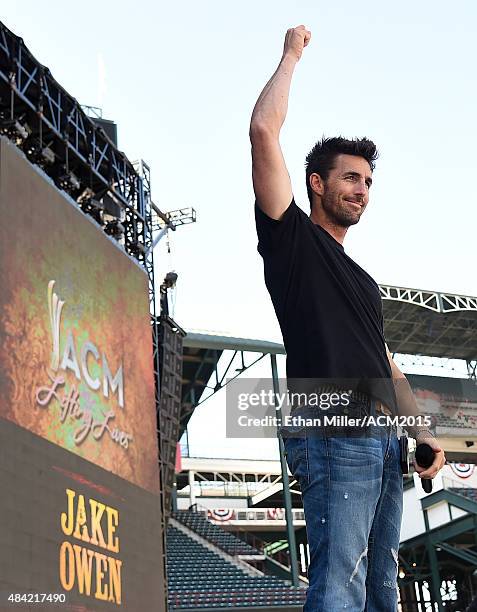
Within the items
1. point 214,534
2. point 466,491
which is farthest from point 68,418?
point 466,491

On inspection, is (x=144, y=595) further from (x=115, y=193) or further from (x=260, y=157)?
(x=260, y=157)

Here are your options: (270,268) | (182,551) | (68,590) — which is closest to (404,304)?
(182,551)

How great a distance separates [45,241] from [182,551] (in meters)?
15.6

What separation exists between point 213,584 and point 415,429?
65.0 ft

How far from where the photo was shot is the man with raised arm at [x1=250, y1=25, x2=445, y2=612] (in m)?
1.69

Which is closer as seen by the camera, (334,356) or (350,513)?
(350,513)

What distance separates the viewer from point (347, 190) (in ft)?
6.70

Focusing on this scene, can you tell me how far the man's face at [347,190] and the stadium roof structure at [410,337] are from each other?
20.2 meters

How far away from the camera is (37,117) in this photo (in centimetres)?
1183

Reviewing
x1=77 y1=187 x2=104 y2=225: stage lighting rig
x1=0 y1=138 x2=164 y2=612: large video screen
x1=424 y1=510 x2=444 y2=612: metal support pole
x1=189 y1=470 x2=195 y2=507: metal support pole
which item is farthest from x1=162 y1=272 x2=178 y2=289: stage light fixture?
x1=189 y1=470 x2=195 y2=507: metal support pole

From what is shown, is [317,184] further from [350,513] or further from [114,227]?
[114,227]

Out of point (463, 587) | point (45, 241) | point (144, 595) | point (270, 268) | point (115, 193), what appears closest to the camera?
point (270, 268)

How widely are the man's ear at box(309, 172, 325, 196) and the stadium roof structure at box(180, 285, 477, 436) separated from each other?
66.3 ft

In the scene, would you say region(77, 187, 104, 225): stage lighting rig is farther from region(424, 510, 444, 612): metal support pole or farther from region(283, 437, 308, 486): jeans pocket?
region(424, 510, 444, 612): metal support pole
